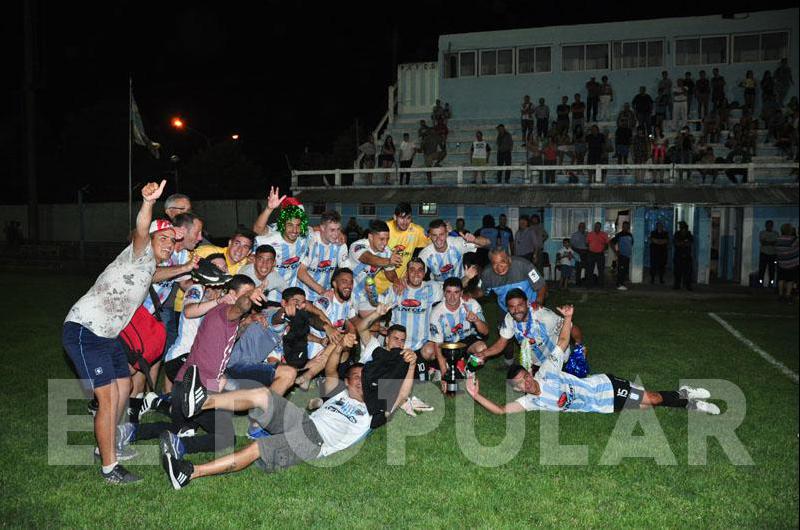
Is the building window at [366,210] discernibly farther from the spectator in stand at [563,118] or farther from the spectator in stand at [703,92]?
the spectator in stand at [703,92]

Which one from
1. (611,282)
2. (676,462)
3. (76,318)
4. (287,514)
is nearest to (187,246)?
(76,318)

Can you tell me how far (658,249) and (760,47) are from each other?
11.5 m

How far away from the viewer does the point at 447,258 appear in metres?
9.94

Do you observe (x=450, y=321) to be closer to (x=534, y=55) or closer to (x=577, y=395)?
(x=577, y=395)

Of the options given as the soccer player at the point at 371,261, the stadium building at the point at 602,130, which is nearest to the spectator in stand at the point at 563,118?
the stadium building at the point at 602,130

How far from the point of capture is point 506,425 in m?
7.15

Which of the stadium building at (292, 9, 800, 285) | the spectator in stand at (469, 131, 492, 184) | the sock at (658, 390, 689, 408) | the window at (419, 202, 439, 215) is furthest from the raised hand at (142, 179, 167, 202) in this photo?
the spectator in stand at (469, 131, 492, 184)

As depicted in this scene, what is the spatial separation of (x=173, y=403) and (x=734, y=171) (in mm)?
20927

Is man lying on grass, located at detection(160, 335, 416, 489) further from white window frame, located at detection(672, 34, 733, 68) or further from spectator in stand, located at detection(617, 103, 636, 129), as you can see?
white window frame, located at detection(672, 34, 733, 68)

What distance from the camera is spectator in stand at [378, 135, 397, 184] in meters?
25.7

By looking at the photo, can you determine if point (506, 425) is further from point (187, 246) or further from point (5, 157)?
point (5, 157)

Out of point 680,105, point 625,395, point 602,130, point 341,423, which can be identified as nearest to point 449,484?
point 341,423

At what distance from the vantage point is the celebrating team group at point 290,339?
5.67 metres

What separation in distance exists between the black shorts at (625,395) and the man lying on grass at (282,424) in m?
2.30
